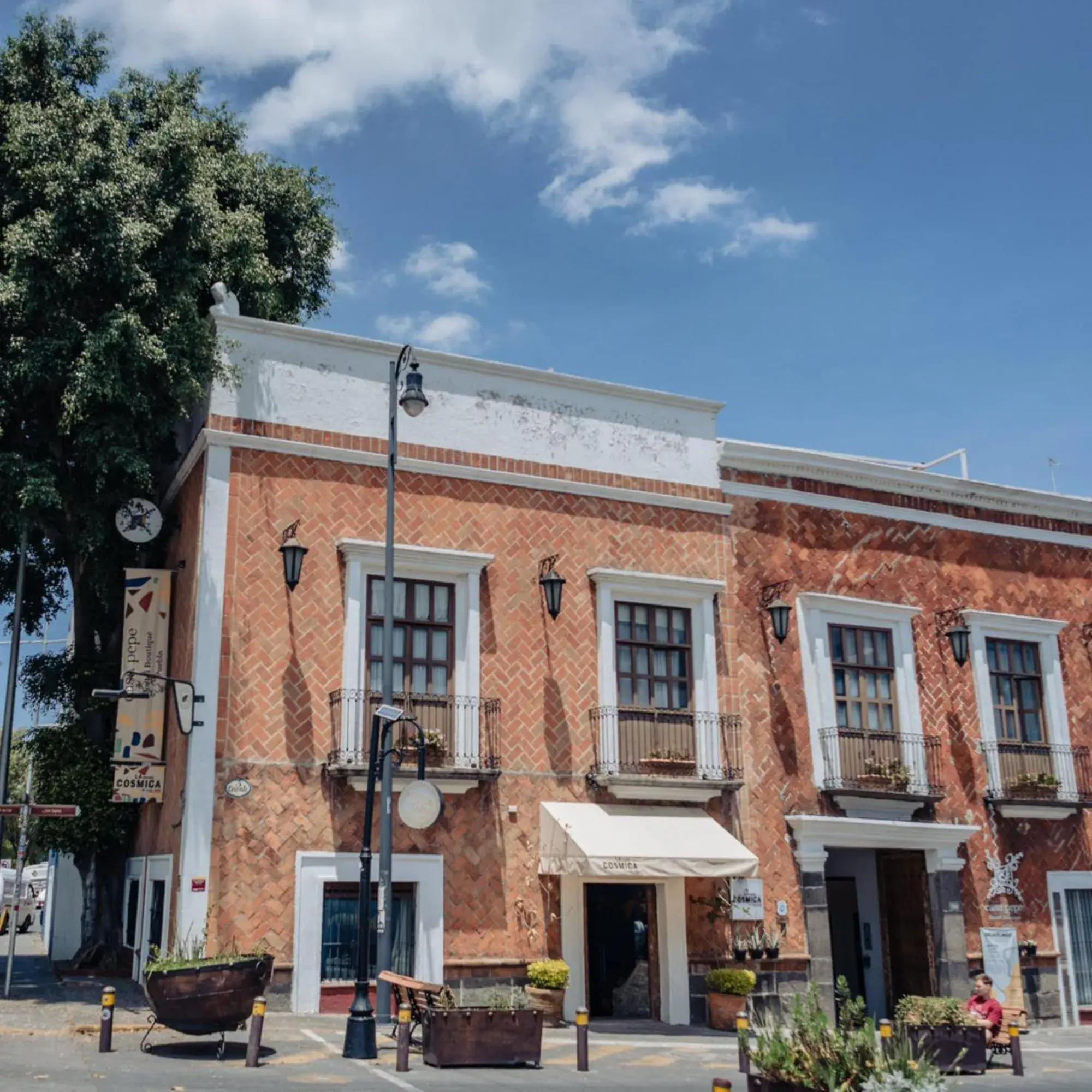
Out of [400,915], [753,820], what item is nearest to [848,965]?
[753,820]

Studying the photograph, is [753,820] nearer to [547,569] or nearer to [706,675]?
[706,675]

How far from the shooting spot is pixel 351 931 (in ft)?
56.1

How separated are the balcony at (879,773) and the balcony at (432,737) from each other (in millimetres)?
5942

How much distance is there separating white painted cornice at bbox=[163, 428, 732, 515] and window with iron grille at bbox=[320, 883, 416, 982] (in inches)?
244

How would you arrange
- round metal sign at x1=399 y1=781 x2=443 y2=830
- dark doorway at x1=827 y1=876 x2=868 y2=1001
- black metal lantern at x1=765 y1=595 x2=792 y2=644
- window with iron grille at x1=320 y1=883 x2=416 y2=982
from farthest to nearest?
1. dark doorway at x1=827 y1=876 x2=868 y2=1001
2. black metal lantern at x1=765 y1=595 x2=792 y2=644
3. window with iron grille at x1=320 y1=883 x2=416 y2=982
4. round metal sign at x1=399 y1=781 x2=443 y2=830

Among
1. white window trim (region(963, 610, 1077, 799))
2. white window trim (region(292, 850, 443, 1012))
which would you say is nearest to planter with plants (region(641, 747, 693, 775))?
white window trim (region(292, 850, 443, 1012))

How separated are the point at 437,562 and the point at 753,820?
21.5 feet

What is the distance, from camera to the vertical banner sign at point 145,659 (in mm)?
18828

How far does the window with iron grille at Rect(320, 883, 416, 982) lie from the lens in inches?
667

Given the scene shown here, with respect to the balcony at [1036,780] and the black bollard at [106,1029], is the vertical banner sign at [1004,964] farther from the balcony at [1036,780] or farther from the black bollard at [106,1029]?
the black bollard at [106,1029]

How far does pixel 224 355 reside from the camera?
727 inches

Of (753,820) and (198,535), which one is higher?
(198,535)

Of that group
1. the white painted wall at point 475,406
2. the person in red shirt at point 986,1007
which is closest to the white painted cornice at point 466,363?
the white painted wall at point 475,406

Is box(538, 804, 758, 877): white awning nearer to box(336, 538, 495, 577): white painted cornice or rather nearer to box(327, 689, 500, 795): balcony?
box(327, 689, 500, 795): balcony
